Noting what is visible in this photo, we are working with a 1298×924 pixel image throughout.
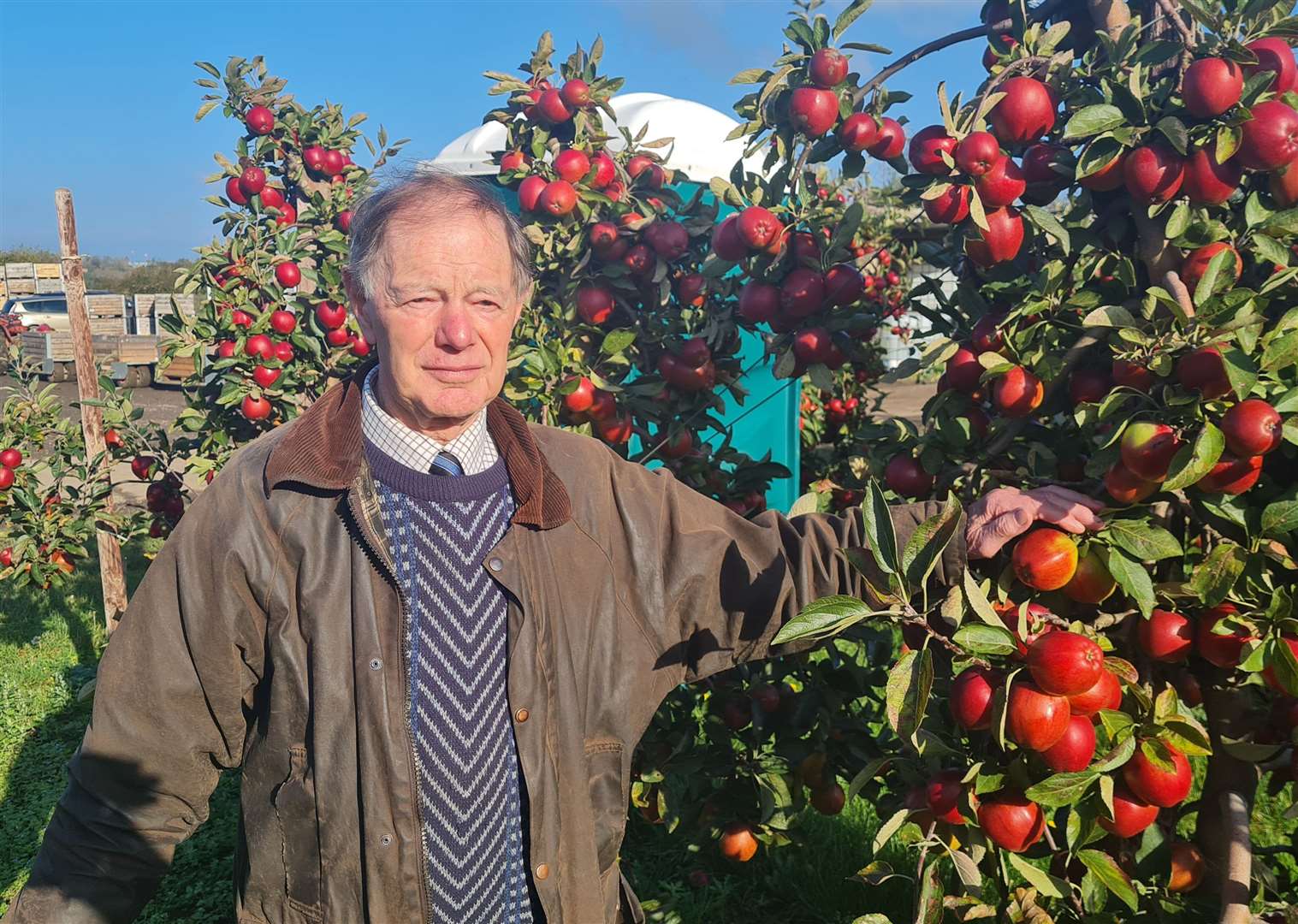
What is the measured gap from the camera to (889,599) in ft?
4.34

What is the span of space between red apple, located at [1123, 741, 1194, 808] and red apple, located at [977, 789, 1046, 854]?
13cm

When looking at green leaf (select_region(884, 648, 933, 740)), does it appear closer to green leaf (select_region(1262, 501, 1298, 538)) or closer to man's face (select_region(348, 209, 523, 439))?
green leaf (select_region(1262, 501, 1298, 538))

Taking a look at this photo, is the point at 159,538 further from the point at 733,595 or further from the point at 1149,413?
the point at 1149,413

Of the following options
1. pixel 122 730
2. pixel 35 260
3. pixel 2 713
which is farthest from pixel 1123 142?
pixel 35 260

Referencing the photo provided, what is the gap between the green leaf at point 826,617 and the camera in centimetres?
126

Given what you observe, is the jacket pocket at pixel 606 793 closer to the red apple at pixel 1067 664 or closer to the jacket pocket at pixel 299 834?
the jacket pocket at pixel 299 834

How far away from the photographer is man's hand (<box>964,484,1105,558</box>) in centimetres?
145

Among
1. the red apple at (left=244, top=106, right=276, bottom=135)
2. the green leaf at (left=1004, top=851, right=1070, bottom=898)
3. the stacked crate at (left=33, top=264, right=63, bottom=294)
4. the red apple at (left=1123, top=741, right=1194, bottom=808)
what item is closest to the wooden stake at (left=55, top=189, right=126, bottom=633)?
the red apple at (left=244, top=106, right=276, bottom=135)

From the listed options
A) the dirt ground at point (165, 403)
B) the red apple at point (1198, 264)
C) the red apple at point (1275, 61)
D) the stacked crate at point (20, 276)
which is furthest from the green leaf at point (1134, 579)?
the stacked crate at point (20, 276)

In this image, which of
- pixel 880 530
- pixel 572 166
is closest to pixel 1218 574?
pixel 880 530

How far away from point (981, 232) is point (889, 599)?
70 centimetres

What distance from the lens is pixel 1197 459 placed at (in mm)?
1317

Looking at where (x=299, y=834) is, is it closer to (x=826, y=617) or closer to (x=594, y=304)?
(x=826, y=617)

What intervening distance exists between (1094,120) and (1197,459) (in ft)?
1.83
